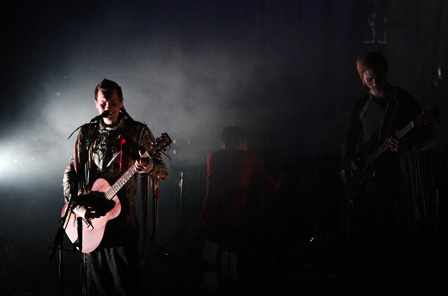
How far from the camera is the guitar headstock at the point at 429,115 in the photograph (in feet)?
8.59

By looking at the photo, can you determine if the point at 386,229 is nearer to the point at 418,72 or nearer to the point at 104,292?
the point at 104,292

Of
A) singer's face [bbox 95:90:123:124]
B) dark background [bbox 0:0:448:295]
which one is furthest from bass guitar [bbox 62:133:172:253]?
dark background [bbox 0:0:448:295]

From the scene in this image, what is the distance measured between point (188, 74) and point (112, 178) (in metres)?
4.31

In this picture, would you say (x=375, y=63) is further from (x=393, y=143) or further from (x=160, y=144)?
(x=160, y=144)

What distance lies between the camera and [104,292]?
2.45 metres

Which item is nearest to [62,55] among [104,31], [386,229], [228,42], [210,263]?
[104,31]

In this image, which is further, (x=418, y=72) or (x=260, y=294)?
(x=418, y=72)

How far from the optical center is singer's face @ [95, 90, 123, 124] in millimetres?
2576

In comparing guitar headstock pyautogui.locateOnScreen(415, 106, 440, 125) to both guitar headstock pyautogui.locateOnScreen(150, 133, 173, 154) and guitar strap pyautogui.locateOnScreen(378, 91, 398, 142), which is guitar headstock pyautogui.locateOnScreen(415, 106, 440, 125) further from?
guitar headstock pyautogui.locateOnScreen(150, 133, 173, 154)

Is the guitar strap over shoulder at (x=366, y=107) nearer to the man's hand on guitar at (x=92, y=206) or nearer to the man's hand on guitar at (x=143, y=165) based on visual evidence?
the man's hand on guitar at (x=143, y=165)

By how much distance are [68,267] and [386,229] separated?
4316 mm

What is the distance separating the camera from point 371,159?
297cm

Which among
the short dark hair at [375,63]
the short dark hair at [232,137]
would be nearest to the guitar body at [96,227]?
the short dark hair at [232,137]

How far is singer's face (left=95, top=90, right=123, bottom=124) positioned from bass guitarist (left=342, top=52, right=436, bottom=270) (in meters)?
2.17
